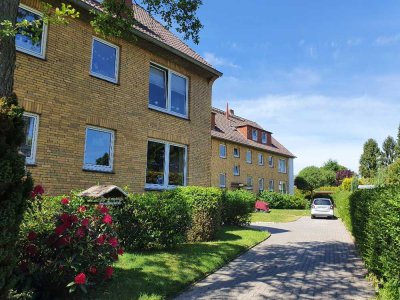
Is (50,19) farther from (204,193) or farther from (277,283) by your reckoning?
(204,193)

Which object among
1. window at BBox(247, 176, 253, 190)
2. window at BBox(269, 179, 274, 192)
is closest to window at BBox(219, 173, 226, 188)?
window at BBox(247, 176, 253, 190)

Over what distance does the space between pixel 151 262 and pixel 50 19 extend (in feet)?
16.9

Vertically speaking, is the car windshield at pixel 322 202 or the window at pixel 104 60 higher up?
the window at pixel 104 60

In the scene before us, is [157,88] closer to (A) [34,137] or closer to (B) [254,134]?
(A) [34,137]

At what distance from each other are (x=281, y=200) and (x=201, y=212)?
2883 centimetres

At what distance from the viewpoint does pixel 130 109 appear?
1243cm

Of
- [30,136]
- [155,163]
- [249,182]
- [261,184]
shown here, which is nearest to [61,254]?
[30,136]

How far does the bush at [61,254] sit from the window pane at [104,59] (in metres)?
6.93

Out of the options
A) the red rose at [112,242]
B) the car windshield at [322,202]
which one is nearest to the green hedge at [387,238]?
the red rose at [112,242]

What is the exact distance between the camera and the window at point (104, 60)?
11577mm

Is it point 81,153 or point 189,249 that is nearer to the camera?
point 189,249

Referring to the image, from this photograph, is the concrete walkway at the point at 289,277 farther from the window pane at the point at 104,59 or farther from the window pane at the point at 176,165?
the window pane at the point at 104,59

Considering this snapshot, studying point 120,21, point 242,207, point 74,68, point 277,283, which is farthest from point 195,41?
point 242,207

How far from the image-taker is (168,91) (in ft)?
46.7
